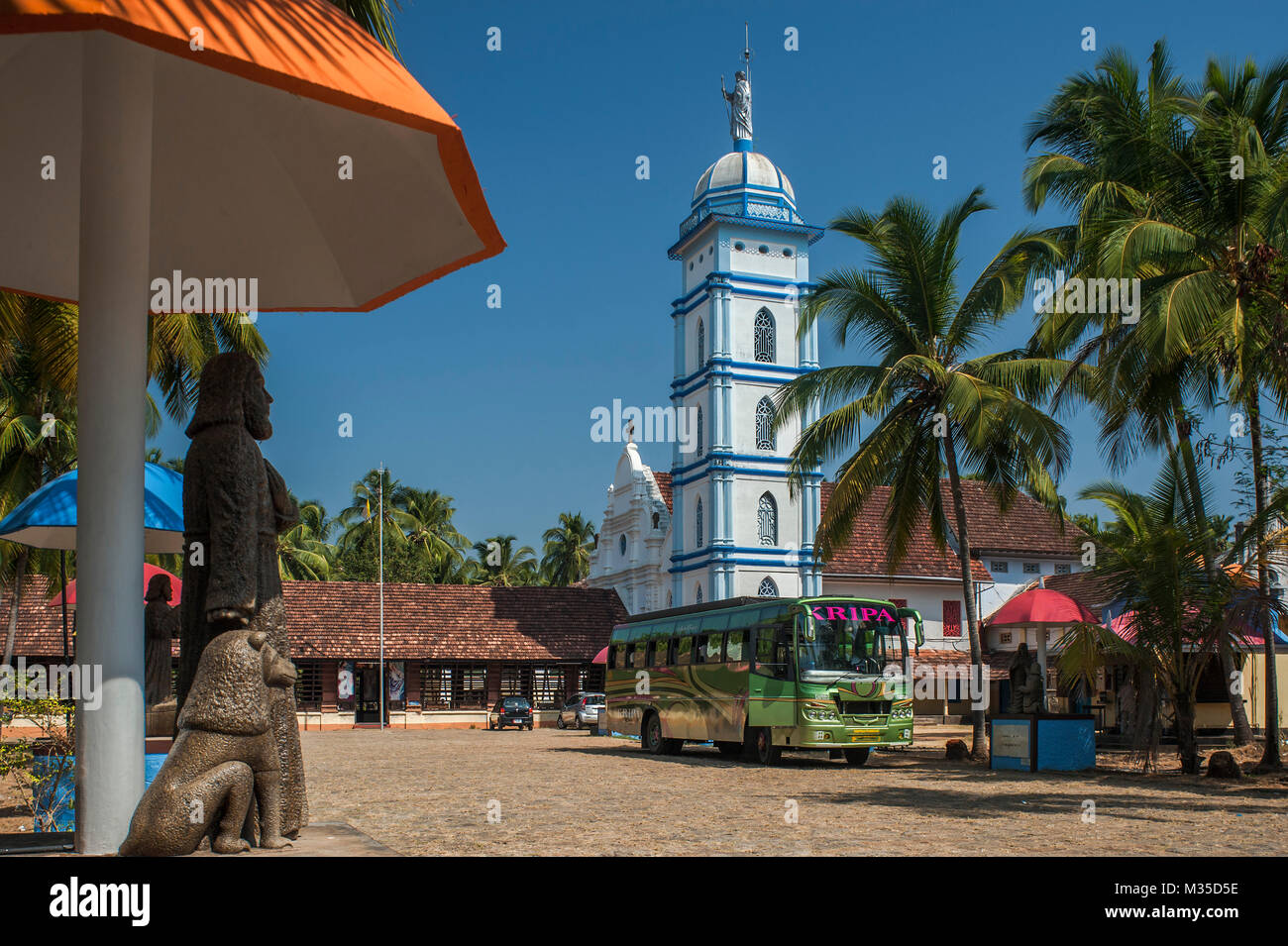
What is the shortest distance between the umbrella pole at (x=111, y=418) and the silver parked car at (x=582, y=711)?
3370 centimetres

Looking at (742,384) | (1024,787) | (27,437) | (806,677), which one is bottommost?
(1024,787)

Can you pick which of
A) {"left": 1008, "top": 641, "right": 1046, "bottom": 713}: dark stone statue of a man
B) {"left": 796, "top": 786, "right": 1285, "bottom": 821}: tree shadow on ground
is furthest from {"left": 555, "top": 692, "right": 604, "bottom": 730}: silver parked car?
{"left": 796, "top": 786, "right": 1285, "bottom": 821}: tree shadow on ground

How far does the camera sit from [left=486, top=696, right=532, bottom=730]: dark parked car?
4144 centimetres

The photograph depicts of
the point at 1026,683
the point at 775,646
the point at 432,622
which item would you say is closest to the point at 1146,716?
the point at 1026,683

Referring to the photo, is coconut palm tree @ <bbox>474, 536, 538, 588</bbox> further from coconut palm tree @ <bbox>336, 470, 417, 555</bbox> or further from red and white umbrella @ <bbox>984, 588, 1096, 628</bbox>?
red and white umbrella @ <bbox>984, 588, 1096, 628</bbox>

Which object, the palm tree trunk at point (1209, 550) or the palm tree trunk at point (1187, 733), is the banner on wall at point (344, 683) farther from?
the palm tree trunk at point (1187, 733)

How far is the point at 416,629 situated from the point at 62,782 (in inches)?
1406

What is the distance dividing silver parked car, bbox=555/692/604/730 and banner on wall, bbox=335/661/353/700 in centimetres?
757

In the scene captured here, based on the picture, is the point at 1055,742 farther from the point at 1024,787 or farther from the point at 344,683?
the point at 344,683

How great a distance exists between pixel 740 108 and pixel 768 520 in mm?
17411

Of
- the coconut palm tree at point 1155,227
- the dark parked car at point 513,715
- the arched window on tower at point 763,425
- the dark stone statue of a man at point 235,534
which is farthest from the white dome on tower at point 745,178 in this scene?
the dark stone statue of a man at point 235,534

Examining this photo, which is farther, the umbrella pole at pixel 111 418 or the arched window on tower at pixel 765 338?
the arched window on tower at pixel 765 338

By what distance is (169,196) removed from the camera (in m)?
7.97

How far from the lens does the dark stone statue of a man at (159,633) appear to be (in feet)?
40.0
